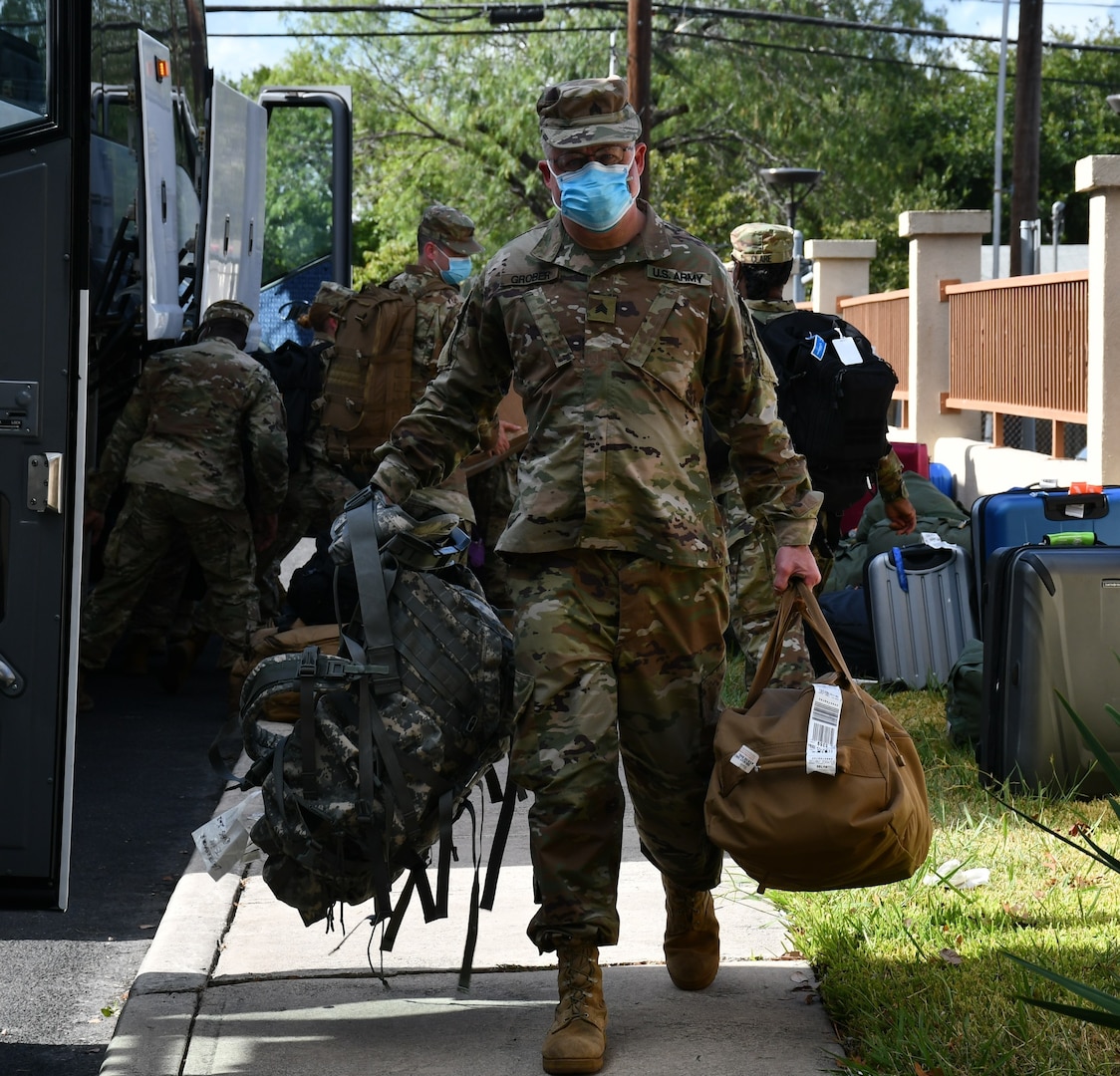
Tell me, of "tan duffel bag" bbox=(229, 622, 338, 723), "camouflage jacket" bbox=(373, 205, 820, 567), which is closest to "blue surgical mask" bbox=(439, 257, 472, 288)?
"tan duffel bag" bbox=(229, 622, 338, 723)

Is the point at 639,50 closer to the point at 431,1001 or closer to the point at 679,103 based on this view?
the point at 679,103

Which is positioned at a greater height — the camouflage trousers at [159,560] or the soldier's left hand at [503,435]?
the soldier's left hand at [503,435]

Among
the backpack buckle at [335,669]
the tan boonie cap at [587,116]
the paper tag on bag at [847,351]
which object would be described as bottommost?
the backpack buckle at [335,669]

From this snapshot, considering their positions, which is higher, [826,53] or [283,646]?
[826,53]

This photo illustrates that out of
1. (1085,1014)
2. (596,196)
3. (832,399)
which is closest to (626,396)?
(596,196)

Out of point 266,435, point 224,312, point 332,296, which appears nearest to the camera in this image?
point 266,435

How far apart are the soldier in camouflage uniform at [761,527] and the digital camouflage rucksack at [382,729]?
1.53 metres

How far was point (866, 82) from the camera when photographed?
38.3m

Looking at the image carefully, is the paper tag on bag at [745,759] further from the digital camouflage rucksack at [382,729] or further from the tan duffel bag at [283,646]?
the tan duffel bag at [283,646]

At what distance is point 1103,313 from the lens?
8953mm

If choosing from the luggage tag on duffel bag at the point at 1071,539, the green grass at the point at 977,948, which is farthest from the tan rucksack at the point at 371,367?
the green grass at the point at 977,948

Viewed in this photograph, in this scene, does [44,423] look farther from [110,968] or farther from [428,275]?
[428,275]

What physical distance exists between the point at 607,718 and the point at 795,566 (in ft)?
1.80

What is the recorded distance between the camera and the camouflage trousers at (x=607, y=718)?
11.5 feet
